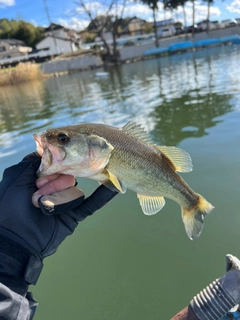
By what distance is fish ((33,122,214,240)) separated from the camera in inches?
89.1

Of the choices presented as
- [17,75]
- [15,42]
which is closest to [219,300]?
[17,75]

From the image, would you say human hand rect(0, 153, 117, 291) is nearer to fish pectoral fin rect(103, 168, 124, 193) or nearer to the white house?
fish pectoral fin rect(103, 168, 124, 193)

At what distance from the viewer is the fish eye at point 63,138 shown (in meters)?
2.28

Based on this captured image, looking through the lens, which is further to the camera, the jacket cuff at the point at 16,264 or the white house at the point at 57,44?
the white house at the point at 57,44

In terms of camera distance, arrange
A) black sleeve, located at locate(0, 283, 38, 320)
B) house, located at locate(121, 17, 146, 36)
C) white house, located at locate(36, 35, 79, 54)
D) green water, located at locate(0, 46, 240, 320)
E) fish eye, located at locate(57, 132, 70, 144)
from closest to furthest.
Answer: black sleeve, located at locate(0, 283, 38, 320)
fish eye, located at locate(57, 132, 70, 144)
green water, located at locate(0, 46, 240, 320)
white house, located at locate(36, 35, 79, 54)
house, located at locate(121, 17, 146, 36)

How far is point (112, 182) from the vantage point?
233 cm

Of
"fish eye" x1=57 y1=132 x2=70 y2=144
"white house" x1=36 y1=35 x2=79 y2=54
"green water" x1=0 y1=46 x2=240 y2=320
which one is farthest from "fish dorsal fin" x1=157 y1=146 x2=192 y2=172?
"white house" x1=36 y1=35 x2=79 y2=54

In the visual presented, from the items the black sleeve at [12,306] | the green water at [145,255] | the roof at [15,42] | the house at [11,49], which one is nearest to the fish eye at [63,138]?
the black sleeve at [12,306]

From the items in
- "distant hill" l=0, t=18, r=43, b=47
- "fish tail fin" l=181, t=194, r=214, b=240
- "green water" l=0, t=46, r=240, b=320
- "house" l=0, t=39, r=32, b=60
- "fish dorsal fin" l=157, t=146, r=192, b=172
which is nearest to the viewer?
"fish dorsal fin" l=157, t=146, r=192, b=172

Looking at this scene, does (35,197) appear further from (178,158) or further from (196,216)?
(196,216)

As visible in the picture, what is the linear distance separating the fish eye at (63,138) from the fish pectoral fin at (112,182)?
0.38 meters

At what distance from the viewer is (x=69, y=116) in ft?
43.1

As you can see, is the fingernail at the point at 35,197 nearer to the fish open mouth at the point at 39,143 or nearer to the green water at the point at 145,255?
the fish open mouth at the point at 39,143

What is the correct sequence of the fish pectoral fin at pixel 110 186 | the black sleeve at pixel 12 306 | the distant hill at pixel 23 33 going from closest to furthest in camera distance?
the black sleeve at pixel 12 306 → the fish pectoral fin at pixel 110 186 → the distant hill at pixel 23 33
